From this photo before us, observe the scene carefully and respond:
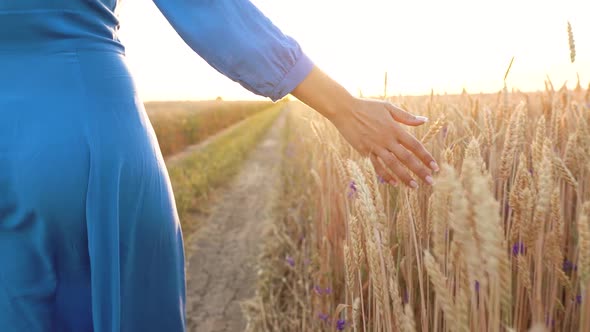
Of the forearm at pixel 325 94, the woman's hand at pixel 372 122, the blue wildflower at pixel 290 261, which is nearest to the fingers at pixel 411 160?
the woman's hand at pixel 372 122

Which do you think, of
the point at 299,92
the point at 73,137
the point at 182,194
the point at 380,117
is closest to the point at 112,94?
the point at 73,137

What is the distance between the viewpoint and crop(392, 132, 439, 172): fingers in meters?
0.80

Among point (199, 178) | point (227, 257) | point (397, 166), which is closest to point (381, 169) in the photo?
point (397, 166)

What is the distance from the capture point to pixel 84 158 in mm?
649

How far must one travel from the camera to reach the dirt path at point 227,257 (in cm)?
236

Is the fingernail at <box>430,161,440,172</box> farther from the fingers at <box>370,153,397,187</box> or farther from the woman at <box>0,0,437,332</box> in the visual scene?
the fingers at <box>370,153,397,187</box>

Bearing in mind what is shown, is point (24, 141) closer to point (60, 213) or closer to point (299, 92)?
point (60, 213)

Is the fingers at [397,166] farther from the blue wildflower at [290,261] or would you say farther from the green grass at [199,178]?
the green grass at [199,178]

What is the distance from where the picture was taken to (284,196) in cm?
449

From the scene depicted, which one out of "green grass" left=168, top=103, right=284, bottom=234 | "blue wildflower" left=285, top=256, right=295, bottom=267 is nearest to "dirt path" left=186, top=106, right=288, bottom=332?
"green grass" left=168, top=103, right=284, bottom=234

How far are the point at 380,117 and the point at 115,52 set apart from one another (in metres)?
0.46

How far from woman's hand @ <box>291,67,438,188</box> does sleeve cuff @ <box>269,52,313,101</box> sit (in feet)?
0.04

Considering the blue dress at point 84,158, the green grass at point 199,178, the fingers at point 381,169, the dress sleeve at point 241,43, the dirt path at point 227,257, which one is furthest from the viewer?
the green grass at point 199,178

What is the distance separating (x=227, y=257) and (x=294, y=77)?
250 cm
